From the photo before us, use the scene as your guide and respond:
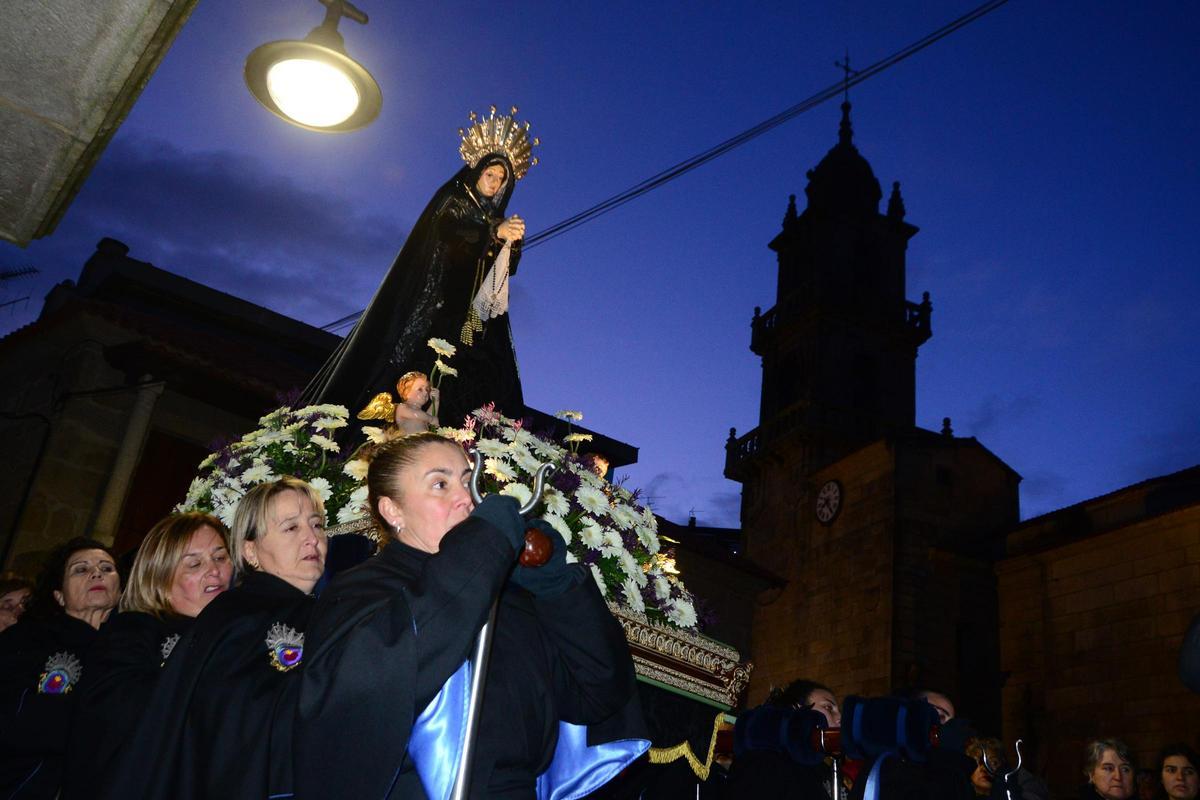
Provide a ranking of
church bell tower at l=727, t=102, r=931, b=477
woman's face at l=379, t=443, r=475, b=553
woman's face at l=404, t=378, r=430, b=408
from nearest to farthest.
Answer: woman's face at l=379, t=443, r=475, b=553 → woman's face at l=404, t=378, r=430, b=408 → church bell tower at l=727, t=102, r=931, b=477

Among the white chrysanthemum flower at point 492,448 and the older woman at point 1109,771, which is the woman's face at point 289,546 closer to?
the white chrysanthemum flower at point 492,448

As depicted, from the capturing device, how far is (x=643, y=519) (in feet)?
13.4

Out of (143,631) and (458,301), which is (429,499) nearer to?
(143,631)

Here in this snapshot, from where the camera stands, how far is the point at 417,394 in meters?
4.75

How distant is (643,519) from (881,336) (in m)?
31.1

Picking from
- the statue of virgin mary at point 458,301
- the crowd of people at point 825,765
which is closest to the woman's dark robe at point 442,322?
the statue of virgin mary at point 458,301

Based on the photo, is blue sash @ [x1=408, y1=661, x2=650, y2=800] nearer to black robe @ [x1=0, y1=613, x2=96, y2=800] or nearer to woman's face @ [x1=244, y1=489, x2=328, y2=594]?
woman's face @ [x1=244, y1=489, x2=328, y2=594]

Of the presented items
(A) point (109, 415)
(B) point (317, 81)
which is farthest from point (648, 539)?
(A) point (109, 415)

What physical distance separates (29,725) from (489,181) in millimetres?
3819

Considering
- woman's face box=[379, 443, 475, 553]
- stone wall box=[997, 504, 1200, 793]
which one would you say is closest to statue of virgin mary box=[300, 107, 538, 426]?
woman's face box=[379, 443, 475, 553]

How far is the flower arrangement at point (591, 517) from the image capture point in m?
3.61

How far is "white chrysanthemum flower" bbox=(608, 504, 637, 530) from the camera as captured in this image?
383 cm

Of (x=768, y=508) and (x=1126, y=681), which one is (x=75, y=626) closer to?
(x=1126, y=681)

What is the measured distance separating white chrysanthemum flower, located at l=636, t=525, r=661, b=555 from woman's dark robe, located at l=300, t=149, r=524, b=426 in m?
1.56
